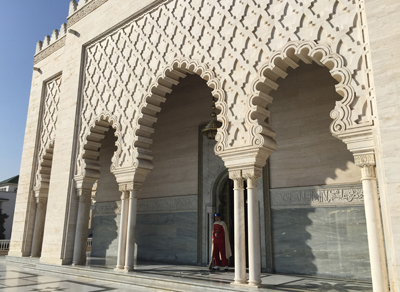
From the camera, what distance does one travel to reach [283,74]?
13.4 feet

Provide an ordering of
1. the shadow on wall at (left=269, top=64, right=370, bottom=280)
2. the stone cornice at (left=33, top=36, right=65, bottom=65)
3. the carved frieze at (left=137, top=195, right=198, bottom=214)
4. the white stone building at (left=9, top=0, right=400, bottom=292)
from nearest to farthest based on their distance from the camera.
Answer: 1. the white stone building at (left=9, top=0, right=400, bottom=292)
2. the shadow on wall at (left=269, top=64, right=370, bottom=280)
3. the carved frieze at (left=137, top=195, right=198, bottom=214)
4. the stone cornice at (left=33, top=36, right=65, bottom=65)

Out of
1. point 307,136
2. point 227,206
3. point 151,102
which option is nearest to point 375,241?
point 307,136

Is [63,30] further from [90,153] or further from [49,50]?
[90,153]

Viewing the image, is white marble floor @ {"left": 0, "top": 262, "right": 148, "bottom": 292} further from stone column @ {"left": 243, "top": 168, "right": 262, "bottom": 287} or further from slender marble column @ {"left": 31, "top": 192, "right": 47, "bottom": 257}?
slender marble column @ {"left": 31, "top": 192, "right": 47, "bottom": 257}

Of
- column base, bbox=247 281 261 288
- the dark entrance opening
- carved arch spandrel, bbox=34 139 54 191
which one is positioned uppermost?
carved arch spandrel, bbox=34 139 54 191

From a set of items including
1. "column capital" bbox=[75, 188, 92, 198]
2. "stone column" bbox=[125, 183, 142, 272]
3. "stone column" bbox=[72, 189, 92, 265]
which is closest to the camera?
"stone column" bbox=[125, 183, 142, 272]

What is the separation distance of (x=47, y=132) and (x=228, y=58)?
5.13 metres

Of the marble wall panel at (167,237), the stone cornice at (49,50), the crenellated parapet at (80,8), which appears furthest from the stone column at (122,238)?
the stone cornice at (49,50)

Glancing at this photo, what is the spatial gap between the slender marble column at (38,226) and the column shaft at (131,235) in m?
3.39

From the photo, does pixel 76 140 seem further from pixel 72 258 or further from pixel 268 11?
pixel 268 11

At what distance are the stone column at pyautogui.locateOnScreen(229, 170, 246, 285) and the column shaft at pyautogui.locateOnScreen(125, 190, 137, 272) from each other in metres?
1.85

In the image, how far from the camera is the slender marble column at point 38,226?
7.37m

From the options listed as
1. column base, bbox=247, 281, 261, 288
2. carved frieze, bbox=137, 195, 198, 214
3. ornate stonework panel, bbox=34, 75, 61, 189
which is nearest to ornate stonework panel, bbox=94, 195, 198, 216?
carved frieze, bbox=137, 195, 198, 214

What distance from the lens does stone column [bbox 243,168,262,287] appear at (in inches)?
145
